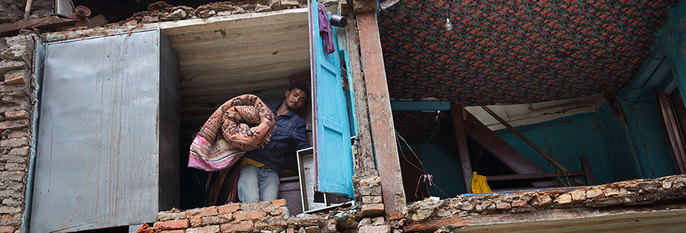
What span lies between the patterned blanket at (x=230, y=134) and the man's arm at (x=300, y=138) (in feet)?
1.24

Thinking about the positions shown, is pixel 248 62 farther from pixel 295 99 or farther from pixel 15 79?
pixel 15 79

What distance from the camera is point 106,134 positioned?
21.5ft

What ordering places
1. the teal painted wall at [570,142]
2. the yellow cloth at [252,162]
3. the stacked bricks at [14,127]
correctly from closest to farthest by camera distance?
1. the stacked bricks at [14,127]
2. the yellow cloth at [252,162]
3. the teal painted wall at [570,142]

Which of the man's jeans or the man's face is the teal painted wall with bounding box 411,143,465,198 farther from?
the man's jeans

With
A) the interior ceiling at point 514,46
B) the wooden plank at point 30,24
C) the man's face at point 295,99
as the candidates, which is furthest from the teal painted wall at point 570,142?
the wooden plank at point 30,24

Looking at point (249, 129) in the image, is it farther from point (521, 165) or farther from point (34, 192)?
point (521, 165)

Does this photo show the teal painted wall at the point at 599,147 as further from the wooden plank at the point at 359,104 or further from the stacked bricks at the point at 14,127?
the stacked bricks at the point at 14,127

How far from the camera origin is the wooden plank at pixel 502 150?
8.02 metres

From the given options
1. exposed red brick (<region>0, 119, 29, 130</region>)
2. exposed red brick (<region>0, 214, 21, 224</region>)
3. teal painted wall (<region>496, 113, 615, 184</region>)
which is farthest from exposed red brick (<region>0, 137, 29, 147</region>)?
teal painted wall (<region>496, 113, 615, 184</region>)

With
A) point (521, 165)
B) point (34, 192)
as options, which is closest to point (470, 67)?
point (521, 165)

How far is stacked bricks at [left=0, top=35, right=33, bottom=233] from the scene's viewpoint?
616 cm

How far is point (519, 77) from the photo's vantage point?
322 inches

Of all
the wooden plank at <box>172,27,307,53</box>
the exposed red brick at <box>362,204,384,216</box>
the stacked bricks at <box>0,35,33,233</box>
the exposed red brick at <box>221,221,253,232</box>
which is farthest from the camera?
the wooden plank at <box>172,27,307,53</box>

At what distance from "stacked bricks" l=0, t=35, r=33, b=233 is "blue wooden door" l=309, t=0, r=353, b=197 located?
10.1 feet
